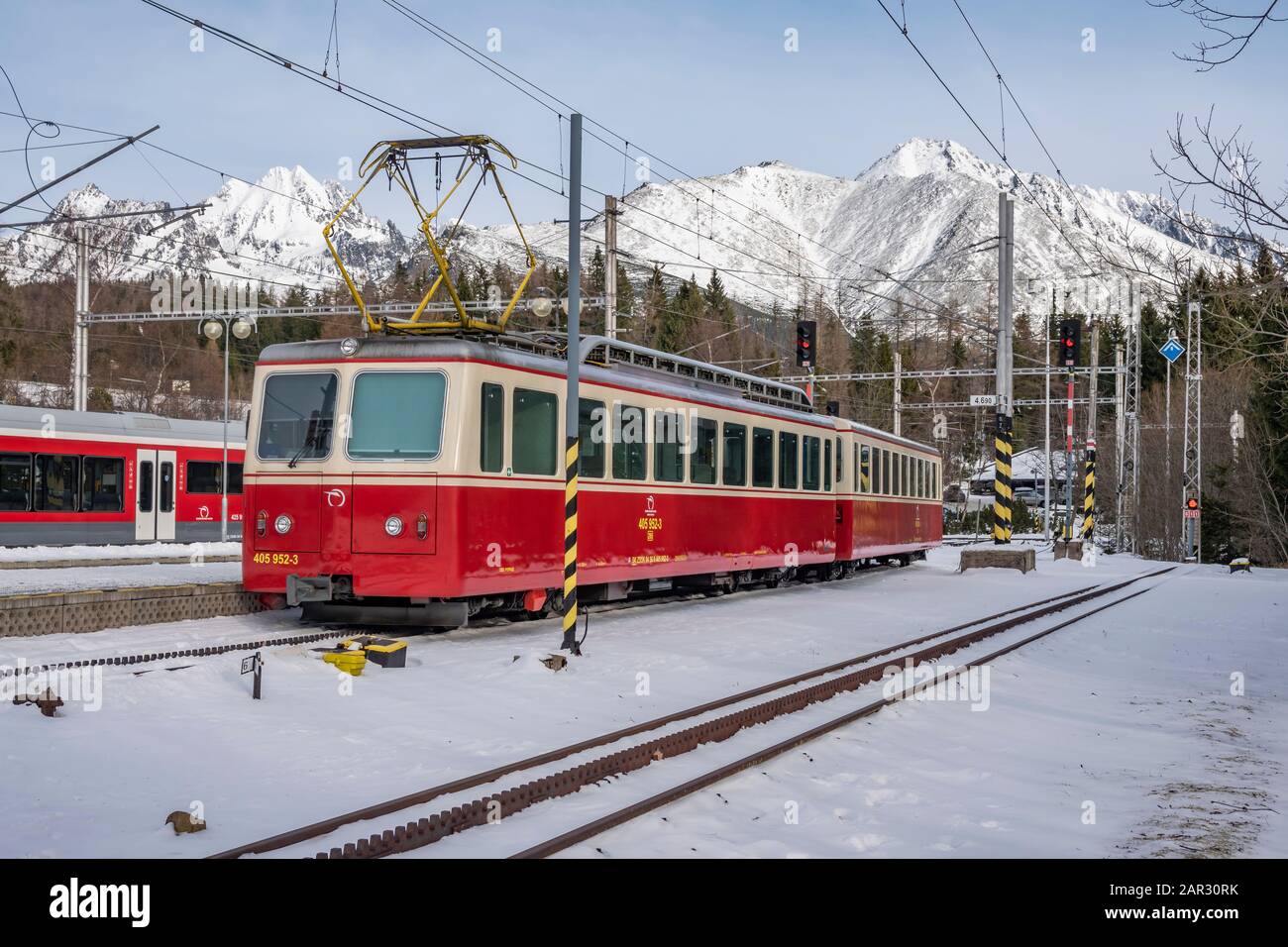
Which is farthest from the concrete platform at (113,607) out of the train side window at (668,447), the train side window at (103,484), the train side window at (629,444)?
the train side window at (103,484)

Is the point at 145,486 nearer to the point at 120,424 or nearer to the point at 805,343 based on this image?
the point at 120,424

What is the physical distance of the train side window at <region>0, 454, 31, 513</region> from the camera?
83.9 feet

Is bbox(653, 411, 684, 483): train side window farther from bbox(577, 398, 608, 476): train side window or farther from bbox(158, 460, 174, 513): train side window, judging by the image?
bbox(158, 460, 174, 513): train side window

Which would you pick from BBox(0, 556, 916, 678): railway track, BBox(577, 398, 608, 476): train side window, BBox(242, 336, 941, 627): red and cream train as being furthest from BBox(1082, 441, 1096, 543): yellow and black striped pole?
BBox(577, 398, 608, 476): train side window

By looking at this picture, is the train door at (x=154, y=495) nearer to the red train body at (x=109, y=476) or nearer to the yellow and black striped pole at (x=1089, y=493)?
the red train body at (x=109, y=476)

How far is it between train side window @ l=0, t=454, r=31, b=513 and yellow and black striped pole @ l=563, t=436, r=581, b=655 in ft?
56.8

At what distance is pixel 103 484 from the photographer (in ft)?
92.2

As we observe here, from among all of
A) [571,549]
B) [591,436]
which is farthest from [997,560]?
[571,549]

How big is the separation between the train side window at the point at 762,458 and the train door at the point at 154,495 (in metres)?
15.8

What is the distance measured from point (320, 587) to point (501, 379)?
286 centimetres

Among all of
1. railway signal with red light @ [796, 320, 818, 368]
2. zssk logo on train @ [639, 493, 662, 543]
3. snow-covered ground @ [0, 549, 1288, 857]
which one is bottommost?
snow-covered ground @ [0, 549, 1288, 857]

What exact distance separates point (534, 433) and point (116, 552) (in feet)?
56.7

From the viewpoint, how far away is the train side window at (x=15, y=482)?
25.6m
